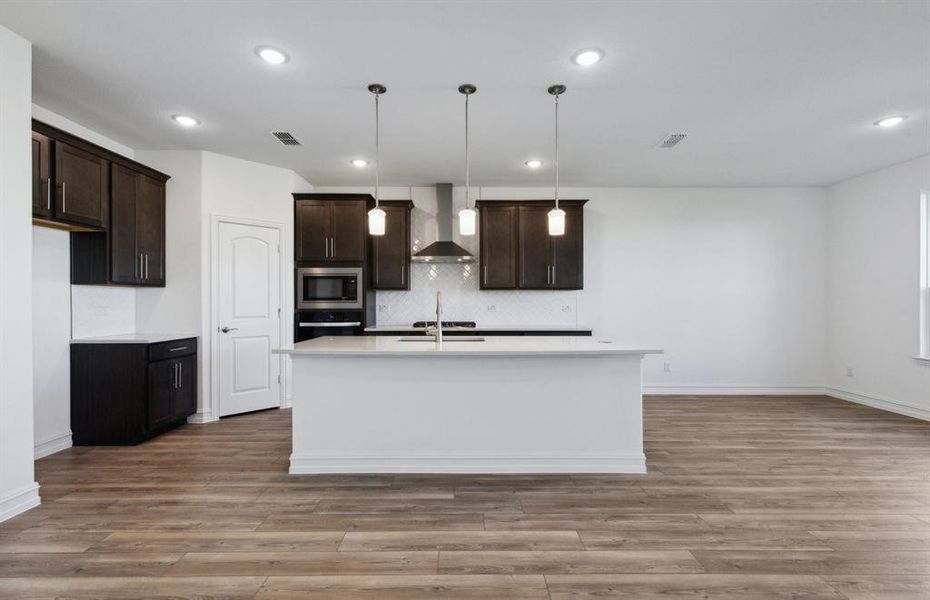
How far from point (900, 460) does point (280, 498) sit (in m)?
4.47

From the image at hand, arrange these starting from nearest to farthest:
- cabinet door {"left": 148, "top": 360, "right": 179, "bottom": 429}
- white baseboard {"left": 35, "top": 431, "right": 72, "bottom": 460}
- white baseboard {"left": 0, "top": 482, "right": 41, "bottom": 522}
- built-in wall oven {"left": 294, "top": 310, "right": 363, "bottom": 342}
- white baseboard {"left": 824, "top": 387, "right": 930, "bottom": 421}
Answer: white baseboard {"left": 0, "top": 482, "right": 41, "bottom": 522} < white baseboard {"left": 35, "top": 431, "right": 72, "bottom": 460} < cabinet door {"left": 148, "top": 360, "right": 179, "bottom": 429} < white baseboard {"left": 824, "top": 387, "right": 930, "bottom": 421} < built-in wall oven {"left": 294, "top": 310, "right": 363, "bottom": 342}

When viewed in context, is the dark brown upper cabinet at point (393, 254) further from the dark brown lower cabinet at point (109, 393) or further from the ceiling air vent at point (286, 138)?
the dark brown lower cabinet at point (109, 393)

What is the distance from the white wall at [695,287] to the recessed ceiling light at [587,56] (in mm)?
3055

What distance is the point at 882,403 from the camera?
498cm

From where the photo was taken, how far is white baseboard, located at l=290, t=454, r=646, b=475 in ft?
10.3

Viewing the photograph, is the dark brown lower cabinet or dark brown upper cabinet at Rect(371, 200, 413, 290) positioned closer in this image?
the dark brown lower cabinet

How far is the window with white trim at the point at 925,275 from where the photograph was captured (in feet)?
15.1

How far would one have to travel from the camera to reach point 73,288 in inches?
150

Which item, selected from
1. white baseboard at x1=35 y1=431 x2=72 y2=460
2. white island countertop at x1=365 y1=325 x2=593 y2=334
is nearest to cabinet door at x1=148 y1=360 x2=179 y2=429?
white baseboard at x1=35 y1=431 x2=72 y2=460

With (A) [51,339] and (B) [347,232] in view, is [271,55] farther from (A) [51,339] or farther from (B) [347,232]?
(A) [51,339]

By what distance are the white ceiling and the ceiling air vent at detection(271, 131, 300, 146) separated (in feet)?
0.32

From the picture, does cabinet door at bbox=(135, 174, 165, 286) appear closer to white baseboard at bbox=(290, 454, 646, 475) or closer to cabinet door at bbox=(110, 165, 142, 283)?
cabinet door at bbox=(110, 165, 142, 283)

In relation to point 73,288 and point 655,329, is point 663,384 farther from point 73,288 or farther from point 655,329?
point 73,288

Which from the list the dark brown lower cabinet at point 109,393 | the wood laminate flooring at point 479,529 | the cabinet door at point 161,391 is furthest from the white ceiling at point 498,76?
the wood laminate flooring at point 479,529
